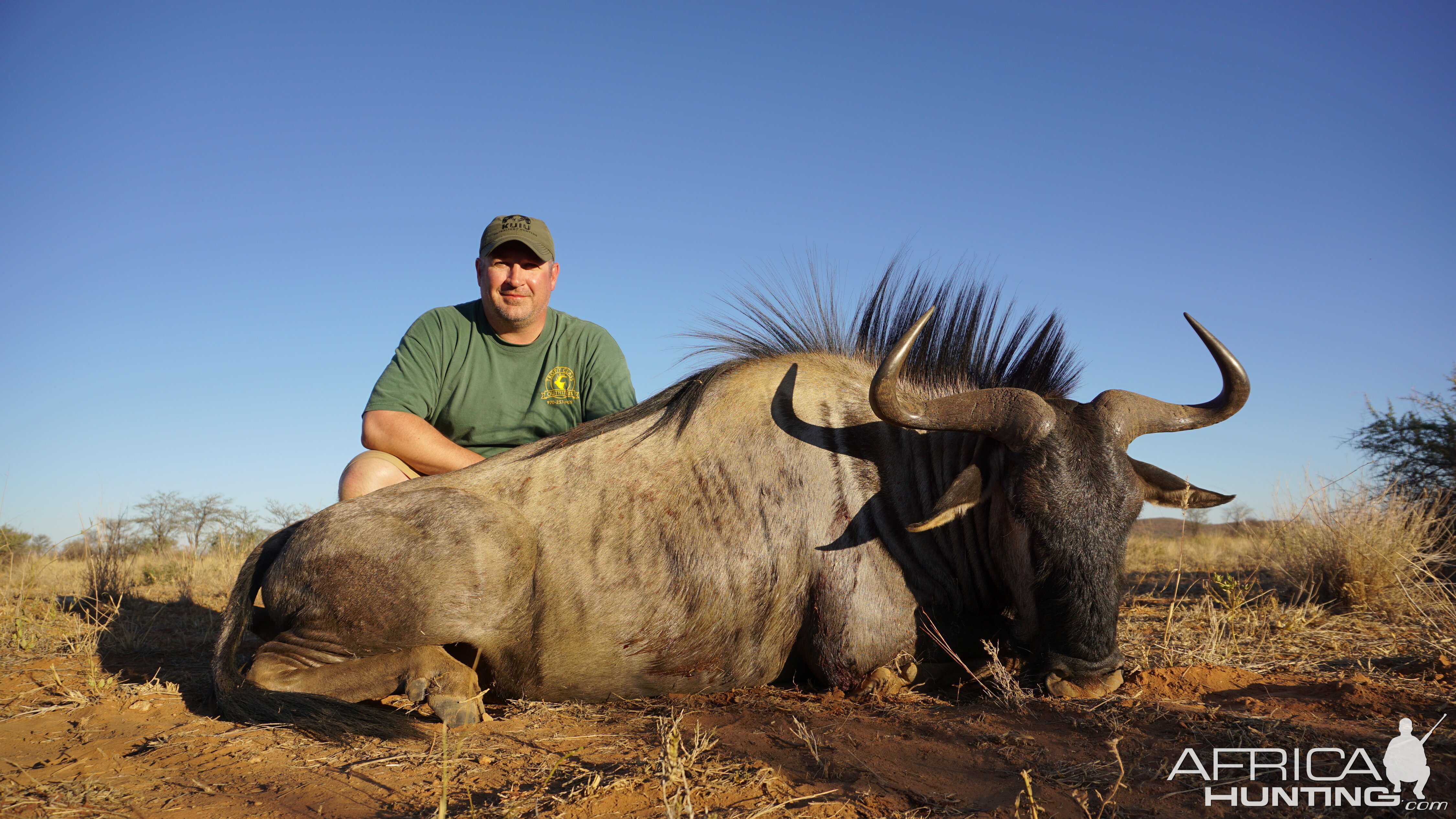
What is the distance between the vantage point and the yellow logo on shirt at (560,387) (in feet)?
19.0

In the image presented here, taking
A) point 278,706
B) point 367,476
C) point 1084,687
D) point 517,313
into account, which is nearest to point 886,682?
point 1084,687

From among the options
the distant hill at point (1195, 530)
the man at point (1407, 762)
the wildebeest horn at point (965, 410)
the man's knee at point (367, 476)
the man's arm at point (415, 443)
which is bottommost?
the distant hill at point (1195, 530)

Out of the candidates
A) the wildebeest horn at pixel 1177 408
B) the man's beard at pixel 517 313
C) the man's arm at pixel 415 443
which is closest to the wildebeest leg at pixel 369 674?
the man's arm at pixel 415 443

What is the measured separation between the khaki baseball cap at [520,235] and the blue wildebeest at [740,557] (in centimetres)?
223

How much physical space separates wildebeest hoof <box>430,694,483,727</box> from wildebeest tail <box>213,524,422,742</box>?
0.50 ft

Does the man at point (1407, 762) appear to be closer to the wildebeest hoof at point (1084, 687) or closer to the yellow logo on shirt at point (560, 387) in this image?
the wildebeest hoof at point (1084, 687)

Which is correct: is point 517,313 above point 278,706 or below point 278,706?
above

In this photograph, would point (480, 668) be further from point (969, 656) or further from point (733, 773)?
point (969, 656)

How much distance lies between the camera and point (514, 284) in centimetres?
574

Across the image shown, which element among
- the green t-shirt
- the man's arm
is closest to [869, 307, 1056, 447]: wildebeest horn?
the green t-shirt

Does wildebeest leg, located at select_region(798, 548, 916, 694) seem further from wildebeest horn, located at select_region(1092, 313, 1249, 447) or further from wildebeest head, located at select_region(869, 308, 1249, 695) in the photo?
wildebeest horn, located at select_region(1092, 313, 1249, 447)

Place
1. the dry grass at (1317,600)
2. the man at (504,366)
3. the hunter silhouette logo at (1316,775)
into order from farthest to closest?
1. the man at (504,366)
2. the dry grass at (1317,600)
3. the hunter silhouette logo at (1316,775)

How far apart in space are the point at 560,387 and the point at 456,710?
2781mm

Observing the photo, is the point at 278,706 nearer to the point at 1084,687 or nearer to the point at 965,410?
the point at 965,410
